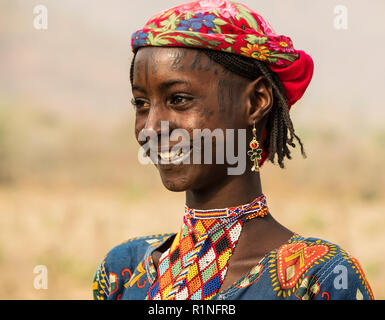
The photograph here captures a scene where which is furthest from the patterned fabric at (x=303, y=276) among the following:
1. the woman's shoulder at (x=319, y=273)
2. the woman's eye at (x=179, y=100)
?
the woman's eye at (x=179, y=100)

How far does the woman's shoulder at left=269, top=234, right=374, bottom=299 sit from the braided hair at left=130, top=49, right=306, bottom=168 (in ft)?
1.81

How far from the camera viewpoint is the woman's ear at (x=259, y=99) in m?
2.93

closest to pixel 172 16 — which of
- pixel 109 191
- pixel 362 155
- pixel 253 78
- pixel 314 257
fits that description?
pixel 253 78

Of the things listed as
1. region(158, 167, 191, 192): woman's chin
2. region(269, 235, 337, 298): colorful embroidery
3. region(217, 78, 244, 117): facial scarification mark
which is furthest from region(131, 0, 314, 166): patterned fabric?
region(269, 235, 337, 298): colorful embroidery

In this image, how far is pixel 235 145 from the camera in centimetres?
291

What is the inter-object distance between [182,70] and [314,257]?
1.02 meters

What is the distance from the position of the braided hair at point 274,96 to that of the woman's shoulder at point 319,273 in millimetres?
550

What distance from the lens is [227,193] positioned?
2965mm

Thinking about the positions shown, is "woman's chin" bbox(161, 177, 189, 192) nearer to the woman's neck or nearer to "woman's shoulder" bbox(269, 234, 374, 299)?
the woman's neck

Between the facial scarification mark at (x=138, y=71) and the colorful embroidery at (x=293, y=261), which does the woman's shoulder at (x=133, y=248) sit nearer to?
the colorful embroidery at (x=293, y=261)

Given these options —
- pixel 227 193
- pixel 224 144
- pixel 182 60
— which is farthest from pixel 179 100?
pixel 227 193

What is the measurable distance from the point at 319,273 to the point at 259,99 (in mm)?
855

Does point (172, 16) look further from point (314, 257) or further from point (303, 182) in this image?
point (303, 182)

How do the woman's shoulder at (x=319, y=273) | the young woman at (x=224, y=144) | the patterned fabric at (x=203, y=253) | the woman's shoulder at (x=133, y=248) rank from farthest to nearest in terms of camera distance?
the woman's shoulder at (x=133, y=248) < the patterned fabric at (x=203, y=253) < the young woman at (x=224, y=144) < the woman's shoulder at (x=319, y=273)
